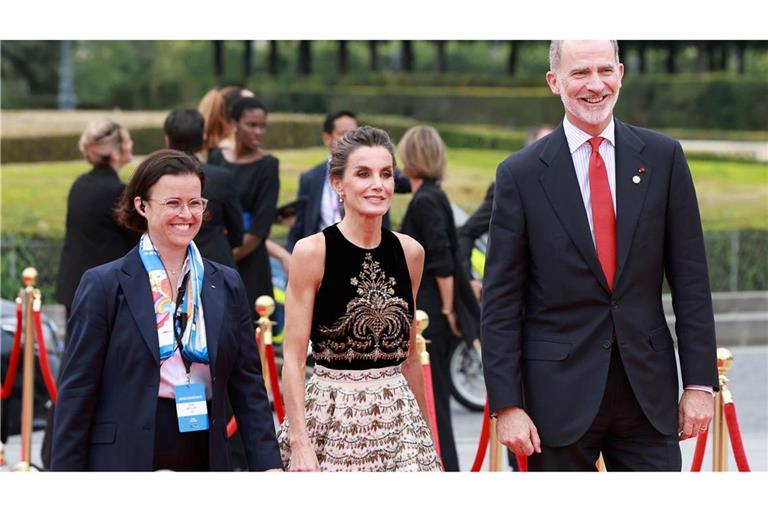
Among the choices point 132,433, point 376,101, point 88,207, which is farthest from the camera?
point 376,101

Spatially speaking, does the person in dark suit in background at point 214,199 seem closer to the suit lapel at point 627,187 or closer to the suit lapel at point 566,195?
the suit lapel at point 566,195

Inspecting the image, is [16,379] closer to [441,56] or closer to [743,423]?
[743,423]

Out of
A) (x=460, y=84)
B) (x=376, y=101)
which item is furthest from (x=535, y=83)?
(x=376, y=101)

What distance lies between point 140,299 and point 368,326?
2.63 feet

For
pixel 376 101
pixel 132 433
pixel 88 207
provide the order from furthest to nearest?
pixel 376 101, pixel 88 207, pixel 132 433

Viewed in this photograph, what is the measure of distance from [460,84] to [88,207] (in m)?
17.6

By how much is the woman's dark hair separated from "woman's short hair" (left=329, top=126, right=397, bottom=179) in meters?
3.45

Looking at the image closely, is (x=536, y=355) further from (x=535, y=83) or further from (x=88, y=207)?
(x=535, y=83)

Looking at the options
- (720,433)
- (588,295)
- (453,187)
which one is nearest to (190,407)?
(588,295)

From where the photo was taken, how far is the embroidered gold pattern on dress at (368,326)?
15.3 feet

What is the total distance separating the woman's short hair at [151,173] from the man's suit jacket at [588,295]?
1001mm

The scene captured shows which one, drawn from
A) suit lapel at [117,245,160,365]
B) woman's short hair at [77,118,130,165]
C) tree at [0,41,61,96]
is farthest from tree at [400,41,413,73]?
suit lapel at [117,245,160,365]

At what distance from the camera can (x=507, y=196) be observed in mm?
4520

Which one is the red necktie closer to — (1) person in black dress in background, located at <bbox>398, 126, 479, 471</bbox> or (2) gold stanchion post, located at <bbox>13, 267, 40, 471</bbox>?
(1) person in black dress in background, located at <bbox>398, 126, 479, 471</bbox>
